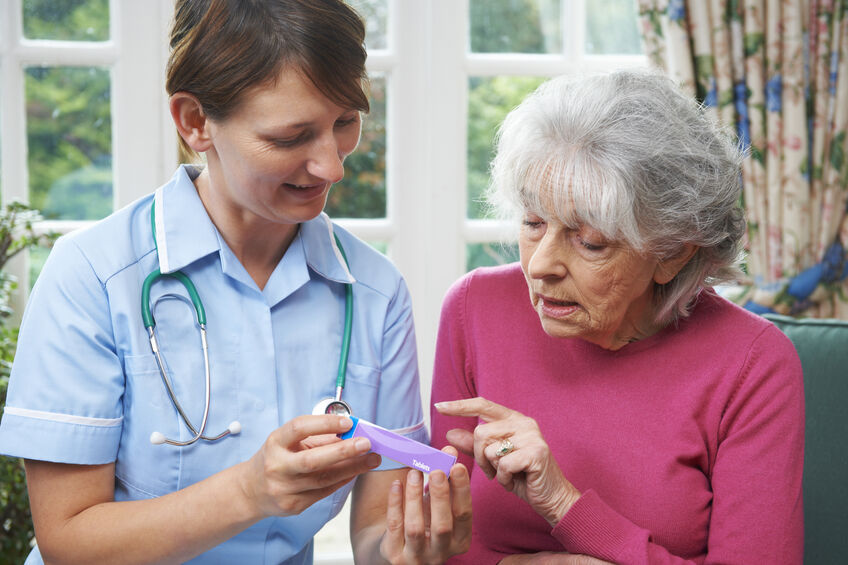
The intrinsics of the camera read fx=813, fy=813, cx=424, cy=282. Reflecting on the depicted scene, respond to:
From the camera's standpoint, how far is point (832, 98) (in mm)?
2436

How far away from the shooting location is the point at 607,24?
2678 millimetres

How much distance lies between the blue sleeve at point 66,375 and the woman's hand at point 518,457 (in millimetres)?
512

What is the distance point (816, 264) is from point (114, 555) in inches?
82.5

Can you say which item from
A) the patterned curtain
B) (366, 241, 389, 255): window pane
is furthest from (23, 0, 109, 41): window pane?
the patterned curtain

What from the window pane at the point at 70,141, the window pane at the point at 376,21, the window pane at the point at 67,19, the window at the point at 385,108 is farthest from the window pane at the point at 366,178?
the window pane at the point at 67,19

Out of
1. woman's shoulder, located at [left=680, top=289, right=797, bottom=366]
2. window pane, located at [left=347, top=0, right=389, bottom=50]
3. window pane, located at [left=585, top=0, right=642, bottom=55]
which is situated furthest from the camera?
window pane, located at [left=585, top=0, right=642, bottom=55]

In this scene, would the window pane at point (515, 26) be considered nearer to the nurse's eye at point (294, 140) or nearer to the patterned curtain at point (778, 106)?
the patterned curtain at point (778, 106)

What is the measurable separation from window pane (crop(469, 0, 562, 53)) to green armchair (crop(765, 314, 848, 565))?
1.39 meters

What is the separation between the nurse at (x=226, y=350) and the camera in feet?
3.81

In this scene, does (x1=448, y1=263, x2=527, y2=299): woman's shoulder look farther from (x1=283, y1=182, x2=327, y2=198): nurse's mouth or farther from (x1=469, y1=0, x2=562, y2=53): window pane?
(x1=469, y1=0, x2=562, y2=53): window pane

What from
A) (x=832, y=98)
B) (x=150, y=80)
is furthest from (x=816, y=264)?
(x=150, y=80)

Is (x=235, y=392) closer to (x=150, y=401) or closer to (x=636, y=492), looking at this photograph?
(x=150, y=401)

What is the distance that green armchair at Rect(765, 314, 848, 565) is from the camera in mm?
1595

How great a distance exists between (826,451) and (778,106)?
1181mm
